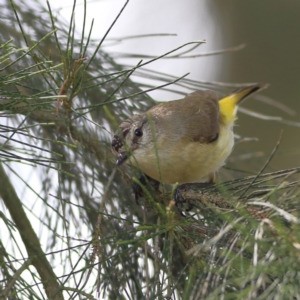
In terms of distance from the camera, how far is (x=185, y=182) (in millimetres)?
2818

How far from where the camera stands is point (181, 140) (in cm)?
290

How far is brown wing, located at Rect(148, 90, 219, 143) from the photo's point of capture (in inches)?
118

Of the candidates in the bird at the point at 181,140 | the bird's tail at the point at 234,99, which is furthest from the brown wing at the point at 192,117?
the bird's tail at the point at 234,99

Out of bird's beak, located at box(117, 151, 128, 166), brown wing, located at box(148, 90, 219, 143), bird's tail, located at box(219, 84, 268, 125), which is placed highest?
bird's beak, located at box(117, 151, 128, 166)

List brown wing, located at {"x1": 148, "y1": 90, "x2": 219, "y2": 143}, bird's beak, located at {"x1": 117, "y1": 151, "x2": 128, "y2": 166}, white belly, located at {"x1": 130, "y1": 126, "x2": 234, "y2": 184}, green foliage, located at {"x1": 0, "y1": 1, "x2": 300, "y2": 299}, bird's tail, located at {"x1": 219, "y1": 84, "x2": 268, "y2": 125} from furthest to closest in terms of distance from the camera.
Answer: bird's tail, located at {"x1": 219, "y1": 84, "x2": 268, "y2": 125} → brown wing, located at {"x1": 148, "y1": 90, "x2": 219, "y2": 143} → white belly, located at {"x1": 130, "y1": 126, "x2": 234, "y2": 184} → bird's beak, located at {"x1": 117, "y1": 151, "x2": 128, "y2": 166} → green foliage, located at {"x1": 0, "y1": 1, "x2": 300, "y2": 299}

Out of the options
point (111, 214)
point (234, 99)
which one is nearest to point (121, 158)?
point (111, 214)

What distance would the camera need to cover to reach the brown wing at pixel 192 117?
3.00m

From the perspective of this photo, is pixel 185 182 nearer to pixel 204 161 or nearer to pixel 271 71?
pixel 204 161

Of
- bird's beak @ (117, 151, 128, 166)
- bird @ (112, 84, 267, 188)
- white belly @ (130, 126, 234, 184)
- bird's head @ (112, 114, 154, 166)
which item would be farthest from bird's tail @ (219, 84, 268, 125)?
bird's beak @ (117, 151, 128, 166)

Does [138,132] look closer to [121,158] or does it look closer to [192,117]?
[121,158]

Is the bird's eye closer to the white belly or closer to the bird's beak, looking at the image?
the white belly

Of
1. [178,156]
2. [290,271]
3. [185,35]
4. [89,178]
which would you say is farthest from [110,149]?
[185,35]

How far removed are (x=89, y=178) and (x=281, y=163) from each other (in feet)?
11.9

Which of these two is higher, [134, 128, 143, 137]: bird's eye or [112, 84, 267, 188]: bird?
[134, 128, 143, 137]: bird's eye
